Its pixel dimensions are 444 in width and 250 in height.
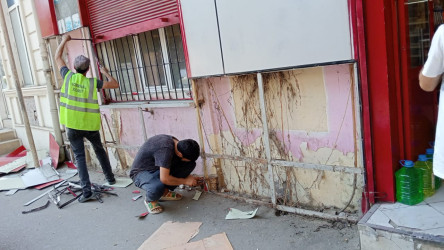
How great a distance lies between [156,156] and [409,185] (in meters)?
2.47

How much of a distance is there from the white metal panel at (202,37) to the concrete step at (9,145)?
23.6 ft

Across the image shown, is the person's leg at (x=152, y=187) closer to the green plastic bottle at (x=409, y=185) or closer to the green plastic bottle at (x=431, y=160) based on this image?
the green plastic bottle at (x=409, y=185)

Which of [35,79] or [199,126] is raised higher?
[35,79]

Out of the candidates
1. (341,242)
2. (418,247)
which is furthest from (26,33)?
(418,247)

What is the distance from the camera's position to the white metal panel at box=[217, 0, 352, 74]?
2.73 m

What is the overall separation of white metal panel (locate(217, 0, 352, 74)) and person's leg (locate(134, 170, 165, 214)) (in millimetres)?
1493

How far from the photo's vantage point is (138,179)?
13.6 feet

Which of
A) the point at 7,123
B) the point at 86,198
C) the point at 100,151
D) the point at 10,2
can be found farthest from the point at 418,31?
the point at 7,123

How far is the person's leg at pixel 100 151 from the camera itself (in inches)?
194

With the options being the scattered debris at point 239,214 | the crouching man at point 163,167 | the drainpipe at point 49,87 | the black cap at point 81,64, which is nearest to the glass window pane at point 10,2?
the drainpipe at point 49,87

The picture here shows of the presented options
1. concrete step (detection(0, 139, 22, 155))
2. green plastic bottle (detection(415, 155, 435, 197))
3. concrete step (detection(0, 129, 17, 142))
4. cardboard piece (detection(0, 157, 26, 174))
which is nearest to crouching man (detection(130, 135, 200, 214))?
green plastic bottle (detection(415, 155, 435, 197))

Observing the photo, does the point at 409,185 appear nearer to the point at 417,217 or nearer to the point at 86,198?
the point at 417,217

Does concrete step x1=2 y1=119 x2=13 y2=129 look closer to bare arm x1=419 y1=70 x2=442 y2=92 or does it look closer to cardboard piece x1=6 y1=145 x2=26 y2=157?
cardboard piece x1=6 y1=145 x2=26 y2=157

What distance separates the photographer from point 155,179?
13.3ft
